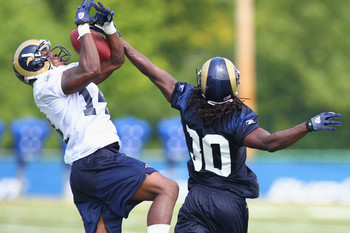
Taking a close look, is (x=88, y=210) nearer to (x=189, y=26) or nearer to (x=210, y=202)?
(x=210, y=202)

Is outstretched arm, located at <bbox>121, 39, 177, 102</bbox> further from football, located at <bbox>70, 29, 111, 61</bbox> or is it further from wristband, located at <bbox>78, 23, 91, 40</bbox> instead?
wristband, located at <bbox>78, 23, 91, 40</bbox>

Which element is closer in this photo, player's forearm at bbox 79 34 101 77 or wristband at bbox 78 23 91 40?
player's forearm at bbox 79 34 101 77

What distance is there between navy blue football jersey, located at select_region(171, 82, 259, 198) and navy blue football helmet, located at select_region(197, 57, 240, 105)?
0.14 m

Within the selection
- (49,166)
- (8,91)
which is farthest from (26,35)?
(49,166)

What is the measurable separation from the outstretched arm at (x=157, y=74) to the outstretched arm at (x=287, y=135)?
0.91 m

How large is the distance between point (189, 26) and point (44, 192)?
16.9 meters

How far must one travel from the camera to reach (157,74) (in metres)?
5.70

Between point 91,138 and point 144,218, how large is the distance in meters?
6.73

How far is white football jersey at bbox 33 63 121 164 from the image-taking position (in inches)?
212

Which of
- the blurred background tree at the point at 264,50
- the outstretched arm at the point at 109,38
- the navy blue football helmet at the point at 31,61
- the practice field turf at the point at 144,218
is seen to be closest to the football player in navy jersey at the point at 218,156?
the outstretched arm at the point at 109,38

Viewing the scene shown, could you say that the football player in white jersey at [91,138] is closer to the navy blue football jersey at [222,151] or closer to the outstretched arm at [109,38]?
the outstretched arm at [109,38]

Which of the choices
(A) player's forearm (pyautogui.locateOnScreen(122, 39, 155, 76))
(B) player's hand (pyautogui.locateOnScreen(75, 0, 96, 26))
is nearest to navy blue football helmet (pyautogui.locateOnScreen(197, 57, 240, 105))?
(A) player's forearm (pyautogui.locateOnScreen(122, 39, 155, 76))

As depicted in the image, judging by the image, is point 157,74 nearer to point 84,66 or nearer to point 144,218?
point 84,66

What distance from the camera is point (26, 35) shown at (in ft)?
73.3
